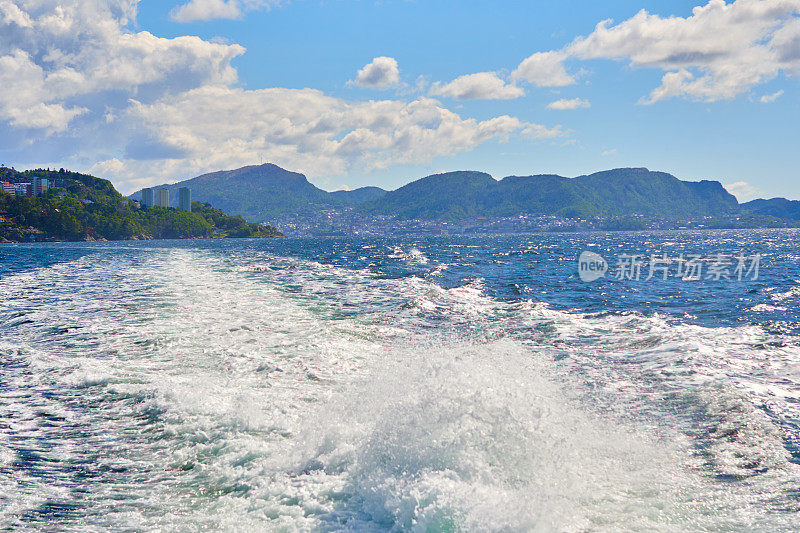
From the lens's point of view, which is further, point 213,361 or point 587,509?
point 213,361

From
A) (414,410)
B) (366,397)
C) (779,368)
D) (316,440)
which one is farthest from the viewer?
(779,368)

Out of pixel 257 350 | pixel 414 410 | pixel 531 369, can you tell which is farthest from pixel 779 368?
pixel 257 350

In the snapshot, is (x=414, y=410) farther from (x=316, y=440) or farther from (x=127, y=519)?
(x=127, y=519)

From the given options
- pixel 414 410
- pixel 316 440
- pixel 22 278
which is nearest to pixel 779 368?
pixel 414 410

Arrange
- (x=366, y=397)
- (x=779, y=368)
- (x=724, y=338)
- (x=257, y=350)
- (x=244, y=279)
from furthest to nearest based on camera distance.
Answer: (x=244, y=279)
(x=724, y=338)
(x=257, y=350)
(x=779, y=368)
(x=366, y=397)

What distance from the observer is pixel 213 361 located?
13031 millimetres

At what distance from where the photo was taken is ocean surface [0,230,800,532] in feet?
19.4

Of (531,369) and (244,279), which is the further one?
(244,279)

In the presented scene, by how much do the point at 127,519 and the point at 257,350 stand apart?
8.54m

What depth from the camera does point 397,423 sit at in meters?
7.91

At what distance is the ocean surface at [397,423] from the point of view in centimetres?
590

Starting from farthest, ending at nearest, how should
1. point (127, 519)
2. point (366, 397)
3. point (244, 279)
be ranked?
point (244, 279)
point (366, 397)
point (127, 519)

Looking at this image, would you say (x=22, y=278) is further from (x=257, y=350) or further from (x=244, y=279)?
(x=257, y=350)

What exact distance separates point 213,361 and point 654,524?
11.0 metres
